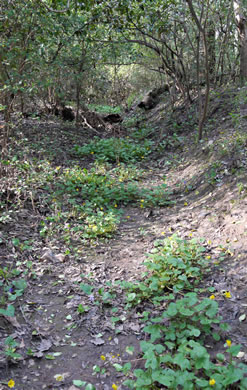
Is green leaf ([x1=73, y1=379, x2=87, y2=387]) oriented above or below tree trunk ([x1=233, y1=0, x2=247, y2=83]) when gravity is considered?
below

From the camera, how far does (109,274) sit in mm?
3432

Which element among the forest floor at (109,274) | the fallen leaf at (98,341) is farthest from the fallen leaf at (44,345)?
the fallen leaf at (98,341)

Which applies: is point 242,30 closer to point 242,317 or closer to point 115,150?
point 115,150

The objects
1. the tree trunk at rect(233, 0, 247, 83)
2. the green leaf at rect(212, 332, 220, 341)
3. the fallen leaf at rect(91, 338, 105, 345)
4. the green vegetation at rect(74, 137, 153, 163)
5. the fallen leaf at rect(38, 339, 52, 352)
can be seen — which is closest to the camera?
the green leaf at rect(212, 332, 220, 341)

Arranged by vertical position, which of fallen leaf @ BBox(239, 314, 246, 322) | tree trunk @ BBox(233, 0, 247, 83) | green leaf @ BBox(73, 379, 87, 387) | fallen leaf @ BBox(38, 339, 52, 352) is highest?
tree trunk @ BBox(233, 0, 247, 83)

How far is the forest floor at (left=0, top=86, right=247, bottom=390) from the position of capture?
2271 millimetres

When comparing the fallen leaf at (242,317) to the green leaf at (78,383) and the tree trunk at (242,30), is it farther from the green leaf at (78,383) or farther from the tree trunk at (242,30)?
the tree trunk at (242,30)

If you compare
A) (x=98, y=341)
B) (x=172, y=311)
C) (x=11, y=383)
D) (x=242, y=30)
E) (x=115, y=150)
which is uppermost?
(x=242, y=30)

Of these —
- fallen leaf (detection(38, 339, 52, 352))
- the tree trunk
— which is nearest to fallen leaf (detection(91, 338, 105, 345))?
fallen leaf (detection(38, 339, 52, 352))

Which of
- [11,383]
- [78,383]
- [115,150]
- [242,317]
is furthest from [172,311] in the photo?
[115,150]

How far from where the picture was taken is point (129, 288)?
3.02m

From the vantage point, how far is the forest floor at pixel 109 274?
7.45ft

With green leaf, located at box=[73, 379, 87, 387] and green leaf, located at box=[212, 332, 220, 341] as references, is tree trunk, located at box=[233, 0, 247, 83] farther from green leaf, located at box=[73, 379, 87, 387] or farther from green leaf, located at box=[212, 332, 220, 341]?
green leaf, located at box=[73, 379, 87, 387]

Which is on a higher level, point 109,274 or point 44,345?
point 109,274
